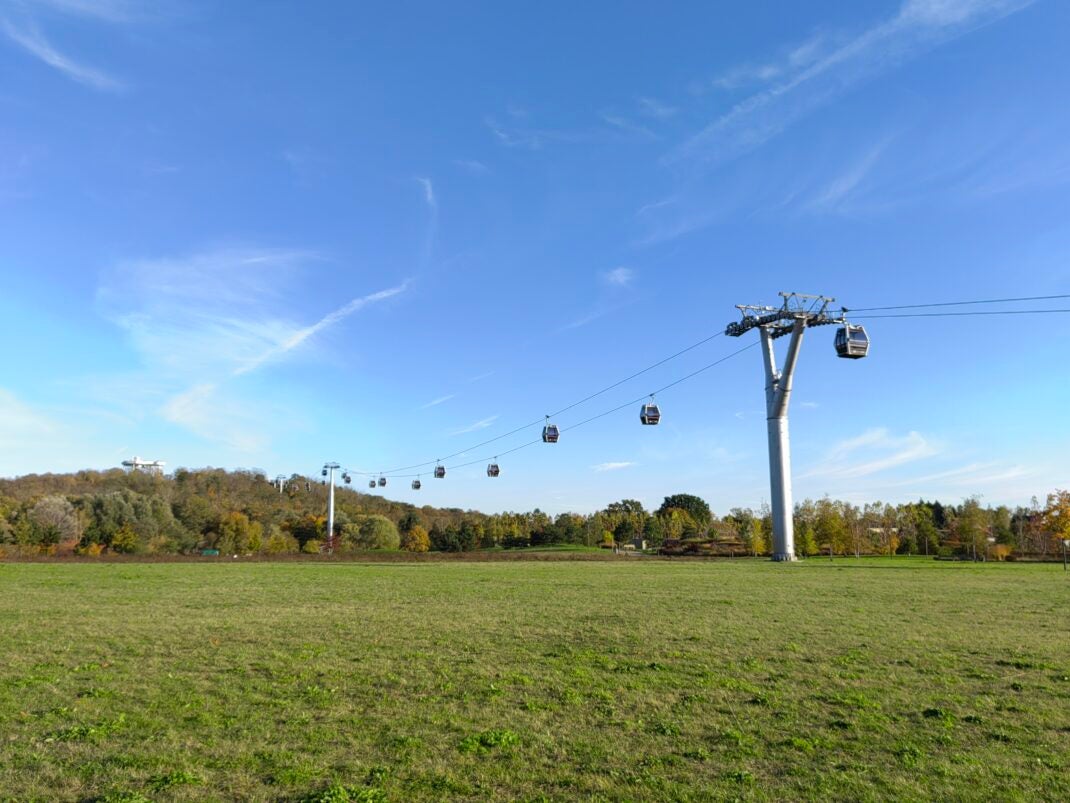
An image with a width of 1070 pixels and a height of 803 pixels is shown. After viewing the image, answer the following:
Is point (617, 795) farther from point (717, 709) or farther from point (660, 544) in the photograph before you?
point (660, 544)

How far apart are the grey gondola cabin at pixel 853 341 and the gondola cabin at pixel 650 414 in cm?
1459

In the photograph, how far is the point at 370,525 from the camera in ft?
448

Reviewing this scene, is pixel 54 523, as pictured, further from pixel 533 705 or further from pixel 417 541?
pixel 533 705

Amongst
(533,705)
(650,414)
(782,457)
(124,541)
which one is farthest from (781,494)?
(124,541)

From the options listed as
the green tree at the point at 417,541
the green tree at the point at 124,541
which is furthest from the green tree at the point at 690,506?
the green tree at the point at 124,541

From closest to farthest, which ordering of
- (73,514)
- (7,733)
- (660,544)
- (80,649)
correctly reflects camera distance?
(7,733) → (80,649) → (73,514) → (660,544)

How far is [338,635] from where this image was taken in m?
18.7

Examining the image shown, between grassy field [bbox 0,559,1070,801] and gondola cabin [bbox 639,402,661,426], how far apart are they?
109ft

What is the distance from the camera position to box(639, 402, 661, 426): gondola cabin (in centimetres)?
5688

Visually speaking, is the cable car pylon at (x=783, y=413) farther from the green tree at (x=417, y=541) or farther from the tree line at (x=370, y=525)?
the green tree at (x=417, y=541)

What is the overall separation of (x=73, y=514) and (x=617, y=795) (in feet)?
414

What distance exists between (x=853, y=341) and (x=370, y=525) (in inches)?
4165

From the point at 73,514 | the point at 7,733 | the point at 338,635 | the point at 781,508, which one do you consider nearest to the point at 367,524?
the point at 73,514

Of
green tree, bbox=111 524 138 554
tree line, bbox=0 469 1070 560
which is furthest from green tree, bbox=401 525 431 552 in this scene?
green tree, bbox=111 524 138 554
